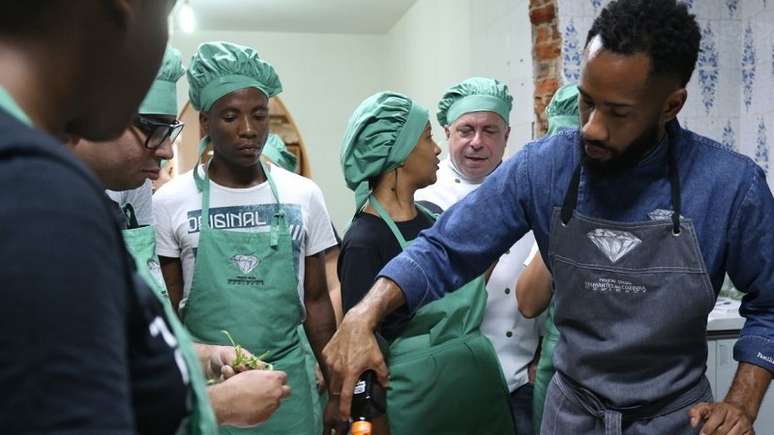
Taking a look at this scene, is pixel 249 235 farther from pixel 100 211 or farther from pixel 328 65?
→ pixel 328 65

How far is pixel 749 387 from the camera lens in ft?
4.42

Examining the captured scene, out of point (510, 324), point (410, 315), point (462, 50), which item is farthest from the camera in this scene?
point (462, 50)

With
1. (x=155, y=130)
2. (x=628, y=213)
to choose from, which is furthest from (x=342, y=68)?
(x=628, y=213)

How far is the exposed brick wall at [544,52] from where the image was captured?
3.20 meters

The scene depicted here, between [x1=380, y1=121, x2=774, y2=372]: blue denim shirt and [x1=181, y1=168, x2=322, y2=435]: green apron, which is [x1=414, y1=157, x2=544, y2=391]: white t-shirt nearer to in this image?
[x1=181, y1=168, x2=322, y2=435]: green apron

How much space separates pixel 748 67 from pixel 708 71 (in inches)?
6.6

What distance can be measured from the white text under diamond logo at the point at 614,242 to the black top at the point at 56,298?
1.06 m

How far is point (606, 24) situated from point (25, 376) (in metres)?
1.19

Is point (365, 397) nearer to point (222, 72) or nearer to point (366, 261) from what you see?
point (366, 261)

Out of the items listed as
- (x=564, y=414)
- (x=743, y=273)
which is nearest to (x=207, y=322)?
(x=564, y=414)

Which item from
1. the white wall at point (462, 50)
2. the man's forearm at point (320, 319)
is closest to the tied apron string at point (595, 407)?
the man's forearm at point (320, 319)

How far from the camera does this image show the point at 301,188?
2.18 m

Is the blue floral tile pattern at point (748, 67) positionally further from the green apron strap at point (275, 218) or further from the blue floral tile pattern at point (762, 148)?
the green apron strap at point (275, 218)

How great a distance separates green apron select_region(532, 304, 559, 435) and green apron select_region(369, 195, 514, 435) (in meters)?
0.13
